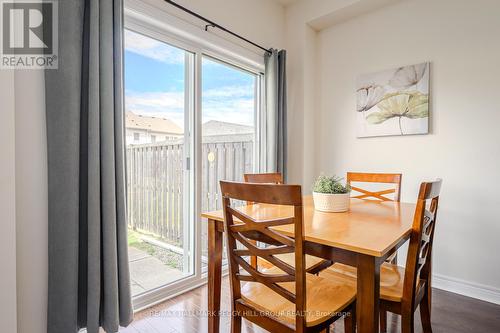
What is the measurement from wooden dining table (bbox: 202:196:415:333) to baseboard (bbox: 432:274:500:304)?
3.51ft

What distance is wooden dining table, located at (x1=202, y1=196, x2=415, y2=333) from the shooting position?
986 mm

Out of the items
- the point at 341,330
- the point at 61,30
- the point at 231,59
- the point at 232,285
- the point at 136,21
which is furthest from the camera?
the point at 231,59

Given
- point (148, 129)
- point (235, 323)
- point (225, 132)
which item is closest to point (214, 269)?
point (235, 323)

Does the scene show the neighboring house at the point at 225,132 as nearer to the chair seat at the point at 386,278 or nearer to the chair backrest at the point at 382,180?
the chair backrest at the point at 382,180

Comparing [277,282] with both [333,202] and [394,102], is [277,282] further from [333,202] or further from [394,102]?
[394,102]

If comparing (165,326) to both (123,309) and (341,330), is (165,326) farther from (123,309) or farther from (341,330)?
(341,330)

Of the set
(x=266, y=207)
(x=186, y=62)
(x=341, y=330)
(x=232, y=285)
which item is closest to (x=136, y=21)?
(x=186, y=62)

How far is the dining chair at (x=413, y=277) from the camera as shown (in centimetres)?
117

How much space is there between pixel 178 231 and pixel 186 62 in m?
1.45

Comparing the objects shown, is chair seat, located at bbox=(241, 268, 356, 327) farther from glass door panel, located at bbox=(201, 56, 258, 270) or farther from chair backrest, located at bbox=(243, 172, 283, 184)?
glass door panel, located at bbox=(201, 56, 258, 270)

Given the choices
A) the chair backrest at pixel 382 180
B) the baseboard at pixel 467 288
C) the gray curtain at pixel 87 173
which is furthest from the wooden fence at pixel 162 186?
the baseboard at pixel 467 288

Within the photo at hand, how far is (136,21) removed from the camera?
191 centimetres

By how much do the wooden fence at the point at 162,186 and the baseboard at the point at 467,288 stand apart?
2093 millimetres

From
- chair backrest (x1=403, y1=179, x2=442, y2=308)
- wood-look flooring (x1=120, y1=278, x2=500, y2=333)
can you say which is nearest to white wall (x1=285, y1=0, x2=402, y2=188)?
wood-look flooring (x1=120, y1=278, x2=500, y2=333)
